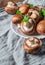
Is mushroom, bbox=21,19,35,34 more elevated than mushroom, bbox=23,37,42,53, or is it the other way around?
mushroom, bbox=21,19,35,34

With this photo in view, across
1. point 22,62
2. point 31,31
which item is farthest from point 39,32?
point 22,62

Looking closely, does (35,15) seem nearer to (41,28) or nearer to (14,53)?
(41,28)

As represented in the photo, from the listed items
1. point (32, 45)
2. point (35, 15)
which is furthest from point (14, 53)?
point (35, 15)

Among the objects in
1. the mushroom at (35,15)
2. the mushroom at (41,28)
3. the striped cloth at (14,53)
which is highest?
the mushroom at (35,15)

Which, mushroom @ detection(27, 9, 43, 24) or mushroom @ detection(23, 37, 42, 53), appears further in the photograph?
mushroom @ detection(27, 9, 43, 24)

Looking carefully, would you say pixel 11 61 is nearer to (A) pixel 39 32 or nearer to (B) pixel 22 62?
(B) pixel 22 62

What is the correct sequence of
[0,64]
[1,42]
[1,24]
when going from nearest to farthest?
1. [0,64]
2. [1,42]
3. [1,24]

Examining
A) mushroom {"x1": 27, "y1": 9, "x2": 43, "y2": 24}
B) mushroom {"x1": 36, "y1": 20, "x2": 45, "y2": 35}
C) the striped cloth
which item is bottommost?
the striped cloth

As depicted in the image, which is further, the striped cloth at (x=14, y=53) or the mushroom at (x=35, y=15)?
the mushroom at (x=35, y=15)
